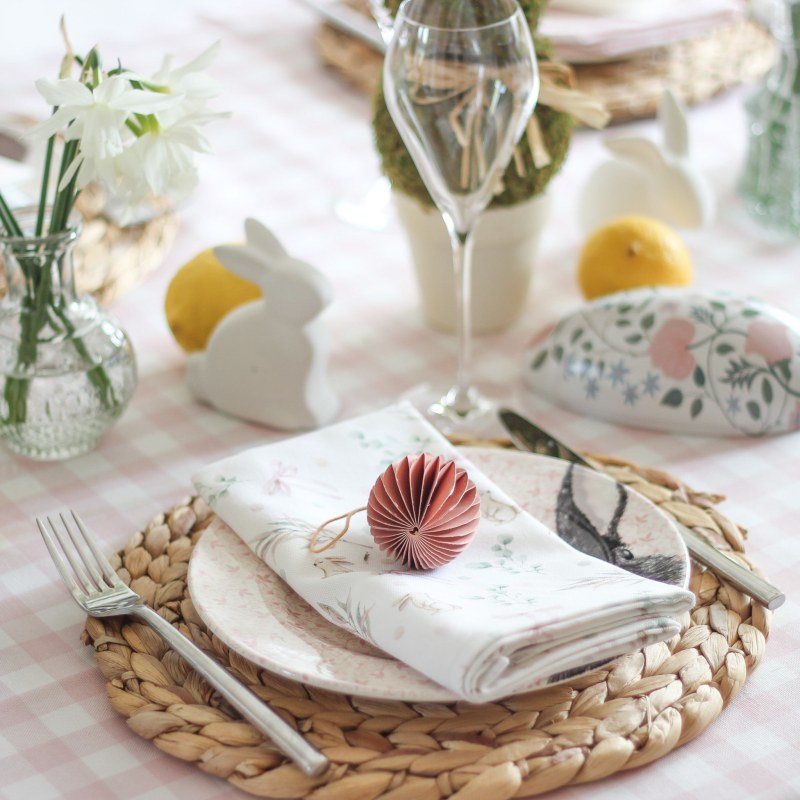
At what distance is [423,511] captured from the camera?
605 mm

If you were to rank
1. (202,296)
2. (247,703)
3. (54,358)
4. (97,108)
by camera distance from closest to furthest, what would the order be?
(247,703) < (97,108) < (54,358) < (202,296)

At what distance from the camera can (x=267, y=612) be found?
0.60 metres

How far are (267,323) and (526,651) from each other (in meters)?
0.37

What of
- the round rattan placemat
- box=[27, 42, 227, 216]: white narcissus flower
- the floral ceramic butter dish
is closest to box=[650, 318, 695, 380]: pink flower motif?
the floral ceramic butter dish

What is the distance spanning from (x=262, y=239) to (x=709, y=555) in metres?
0.37

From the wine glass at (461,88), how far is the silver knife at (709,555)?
0.51 ft

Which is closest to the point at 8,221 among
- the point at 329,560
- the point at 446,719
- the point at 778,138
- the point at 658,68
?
the point at 329,560

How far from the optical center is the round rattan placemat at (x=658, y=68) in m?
1.25

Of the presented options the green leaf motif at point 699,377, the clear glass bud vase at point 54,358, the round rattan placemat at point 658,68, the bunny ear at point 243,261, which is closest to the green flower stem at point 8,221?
the clear glass bud vase at point 54,358

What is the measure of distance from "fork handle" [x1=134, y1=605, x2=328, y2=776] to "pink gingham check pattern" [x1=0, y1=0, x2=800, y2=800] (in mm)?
35

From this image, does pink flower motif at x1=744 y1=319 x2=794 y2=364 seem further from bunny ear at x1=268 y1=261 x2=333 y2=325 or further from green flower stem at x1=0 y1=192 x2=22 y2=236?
green flower stem at x1=0 y1=192 x2=22 y2=236

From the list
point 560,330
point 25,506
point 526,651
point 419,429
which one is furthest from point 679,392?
point 25,506

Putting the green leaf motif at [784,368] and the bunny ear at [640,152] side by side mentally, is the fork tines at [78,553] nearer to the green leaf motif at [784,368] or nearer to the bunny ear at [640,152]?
the green leaf motif at [784,368]

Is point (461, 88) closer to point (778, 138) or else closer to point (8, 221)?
point (8, 221)
